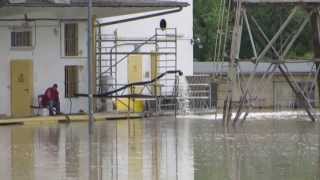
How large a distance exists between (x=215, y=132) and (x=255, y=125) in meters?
4.61

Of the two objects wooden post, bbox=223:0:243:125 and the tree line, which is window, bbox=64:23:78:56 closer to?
wooden post, bbox=223:0:243:125

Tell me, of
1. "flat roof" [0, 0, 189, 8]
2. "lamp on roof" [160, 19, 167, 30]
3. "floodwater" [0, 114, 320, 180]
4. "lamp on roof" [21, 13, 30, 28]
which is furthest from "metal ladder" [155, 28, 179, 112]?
"floodwater" [0, 114, 320, 180]

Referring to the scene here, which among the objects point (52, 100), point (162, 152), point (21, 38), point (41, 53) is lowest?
point (162, 152)

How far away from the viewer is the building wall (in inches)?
1588

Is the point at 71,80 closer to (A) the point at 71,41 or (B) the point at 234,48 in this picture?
(A) the point at 71,41

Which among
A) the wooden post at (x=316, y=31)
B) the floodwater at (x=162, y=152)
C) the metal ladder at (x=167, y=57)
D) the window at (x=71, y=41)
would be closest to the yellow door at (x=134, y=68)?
the metal ladder at (x=167, y=57)

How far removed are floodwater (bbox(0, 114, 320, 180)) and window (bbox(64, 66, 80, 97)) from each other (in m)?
7.99

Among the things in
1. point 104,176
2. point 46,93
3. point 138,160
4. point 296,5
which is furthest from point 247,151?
point 46,93

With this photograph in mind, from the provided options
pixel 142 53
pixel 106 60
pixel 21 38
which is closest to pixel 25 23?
pixel 21 38

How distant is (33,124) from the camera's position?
118ft

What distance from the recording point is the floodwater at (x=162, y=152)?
1716 centimetres

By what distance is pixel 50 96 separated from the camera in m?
39.7

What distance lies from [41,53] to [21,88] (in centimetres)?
188

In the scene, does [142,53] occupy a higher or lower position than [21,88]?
higher
